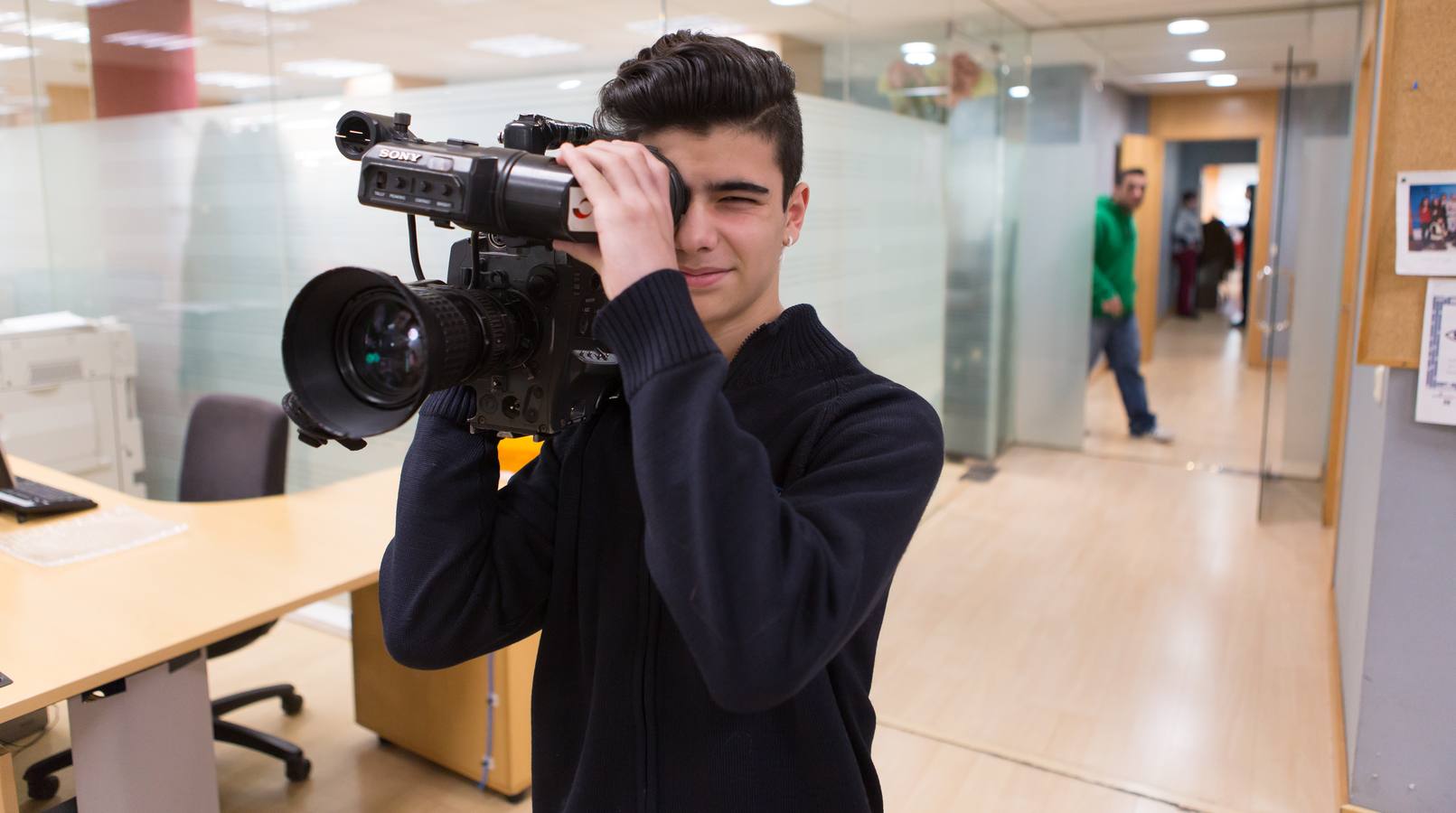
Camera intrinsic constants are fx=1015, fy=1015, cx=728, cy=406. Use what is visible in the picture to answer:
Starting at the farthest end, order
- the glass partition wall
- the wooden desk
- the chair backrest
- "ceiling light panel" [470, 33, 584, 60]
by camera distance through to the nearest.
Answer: the glass partition wall < "ceiling light panel" [470, 33, 584, 60] < the chair backrest < the wooden desk

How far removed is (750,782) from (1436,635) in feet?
6.31

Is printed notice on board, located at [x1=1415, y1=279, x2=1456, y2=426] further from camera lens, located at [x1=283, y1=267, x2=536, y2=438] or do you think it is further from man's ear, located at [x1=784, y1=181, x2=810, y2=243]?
camera lens, located at [x1=283, y1=267, x2=536, y2=438]

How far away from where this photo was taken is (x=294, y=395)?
0.84 meters

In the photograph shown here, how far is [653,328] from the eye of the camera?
0.75 meters

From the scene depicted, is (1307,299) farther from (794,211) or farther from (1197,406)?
(794,211)

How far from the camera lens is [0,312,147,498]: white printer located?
10.7 feet

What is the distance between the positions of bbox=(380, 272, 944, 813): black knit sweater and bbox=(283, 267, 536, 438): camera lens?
0.37 feet

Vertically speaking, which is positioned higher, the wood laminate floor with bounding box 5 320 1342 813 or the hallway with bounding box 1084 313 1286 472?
the hallway with bounding box 1084 313 1286 472

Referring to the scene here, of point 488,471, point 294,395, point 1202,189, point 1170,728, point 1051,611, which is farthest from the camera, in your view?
point 1202,189

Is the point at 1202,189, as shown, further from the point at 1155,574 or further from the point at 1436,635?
the point at 1436,635

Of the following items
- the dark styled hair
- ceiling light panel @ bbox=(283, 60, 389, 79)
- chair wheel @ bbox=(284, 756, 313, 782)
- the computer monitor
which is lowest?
chair wheel @ bbox=(284, 756, 313, 782)

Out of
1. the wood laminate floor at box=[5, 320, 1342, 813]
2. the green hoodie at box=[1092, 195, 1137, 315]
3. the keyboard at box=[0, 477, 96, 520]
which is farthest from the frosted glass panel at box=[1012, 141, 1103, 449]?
the keyboard at box=[0, 477, 96, 520]

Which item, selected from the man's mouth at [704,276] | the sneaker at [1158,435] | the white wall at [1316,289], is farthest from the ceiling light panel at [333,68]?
the sneaker at [1158,435]

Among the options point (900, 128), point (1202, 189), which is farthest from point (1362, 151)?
point (1202, 189)
